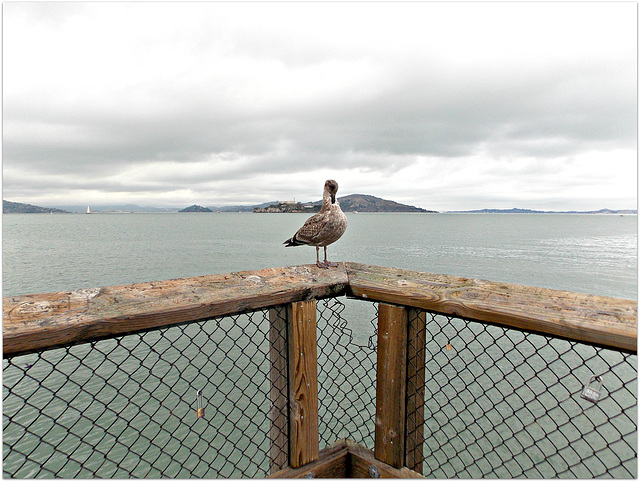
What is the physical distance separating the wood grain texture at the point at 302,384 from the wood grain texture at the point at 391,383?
0.38 metres

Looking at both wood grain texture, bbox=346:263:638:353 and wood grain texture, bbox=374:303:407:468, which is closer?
wood grain texture, bbox=346:263:638:353

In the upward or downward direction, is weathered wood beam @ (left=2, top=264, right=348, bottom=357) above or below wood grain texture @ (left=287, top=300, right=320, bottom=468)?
above

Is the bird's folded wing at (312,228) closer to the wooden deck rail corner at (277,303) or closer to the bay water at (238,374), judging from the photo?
the bay water at (238,374)

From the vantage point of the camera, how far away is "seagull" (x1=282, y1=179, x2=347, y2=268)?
10.9 feet

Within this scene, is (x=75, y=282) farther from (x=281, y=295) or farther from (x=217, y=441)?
(x=281, y=295)

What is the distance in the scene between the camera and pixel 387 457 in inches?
81.0

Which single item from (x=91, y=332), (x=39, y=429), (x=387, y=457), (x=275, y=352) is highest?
(x=91, y=332)

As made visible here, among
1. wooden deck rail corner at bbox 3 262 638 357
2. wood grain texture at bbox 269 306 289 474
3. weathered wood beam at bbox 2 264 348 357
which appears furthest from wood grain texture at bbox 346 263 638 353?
wood grain texture at bbox 269 306 289 474

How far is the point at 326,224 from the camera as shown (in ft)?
10.9

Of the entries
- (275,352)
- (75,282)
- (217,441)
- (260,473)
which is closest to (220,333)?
(217,441)

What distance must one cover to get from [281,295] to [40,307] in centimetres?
106

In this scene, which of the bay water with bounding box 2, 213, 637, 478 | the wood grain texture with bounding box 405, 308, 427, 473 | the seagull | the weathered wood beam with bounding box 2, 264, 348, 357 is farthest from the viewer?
the bay water with bounding box 2, 213, 637, 478

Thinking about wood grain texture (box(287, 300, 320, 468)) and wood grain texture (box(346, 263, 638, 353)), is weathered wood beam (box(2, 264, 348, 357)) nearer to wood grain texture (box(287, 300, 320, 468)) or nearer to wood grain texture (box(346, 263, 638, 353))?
wood grain texture (box(287, 300, 320, 468))

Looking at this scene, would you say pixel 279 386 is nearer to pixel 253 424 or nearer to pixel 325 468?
pixel 325 468
